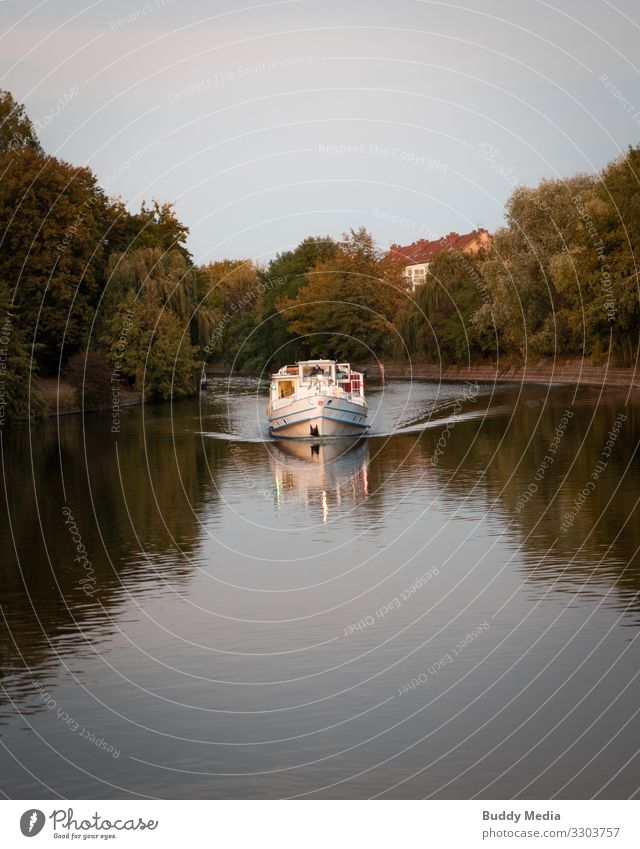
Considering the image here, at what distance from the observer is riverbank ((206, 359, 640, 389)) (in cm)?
8881

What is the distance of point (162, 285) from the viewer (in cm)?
9025

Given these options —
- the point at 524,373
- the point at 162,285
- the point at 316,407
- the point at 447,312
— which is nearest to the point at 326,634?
the point at 316,407

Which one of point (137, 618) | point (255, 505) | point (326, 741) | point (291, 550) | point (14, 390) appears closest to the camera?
point (326, 741)

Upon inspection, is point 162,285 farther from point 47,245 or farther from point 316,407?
point 316,407

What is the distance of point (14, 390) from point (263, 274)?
384 ft

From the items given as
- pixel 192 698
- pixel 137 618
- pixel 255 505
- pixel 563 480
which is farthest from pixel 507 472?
pixel 192 698

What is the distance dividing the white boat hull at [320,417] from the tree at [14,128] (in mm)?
34289

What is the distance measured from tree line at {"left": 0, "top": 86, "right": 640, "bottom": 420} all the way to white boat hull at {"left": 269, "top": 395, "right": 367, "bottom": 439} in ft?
46.6

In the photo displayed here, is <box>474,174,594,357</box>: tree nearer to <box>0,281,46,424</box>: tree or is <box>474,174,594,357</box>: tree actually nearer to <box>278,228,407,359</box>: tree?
<box>0,281,46,424</box>: tree

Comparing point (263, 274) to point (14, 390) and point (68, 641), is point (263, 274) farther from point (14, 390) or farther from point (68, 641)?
point (68, 641)

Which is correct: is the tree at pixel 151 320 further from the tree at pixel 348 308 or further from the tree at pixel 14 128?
the tree at pixel 348 308

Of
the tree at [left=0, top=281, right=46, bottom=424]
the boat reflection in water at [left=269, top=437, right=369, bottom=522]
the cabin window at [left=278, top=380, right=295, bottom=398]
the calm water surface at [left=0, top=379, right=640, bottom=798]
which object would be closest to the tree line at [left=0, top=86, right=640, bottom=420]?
the tree at [left=0, top=281, right=46, bottom=424]

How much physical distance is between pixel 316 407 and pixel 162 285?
3089 cm

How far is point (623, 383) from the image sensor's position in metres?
85.8
